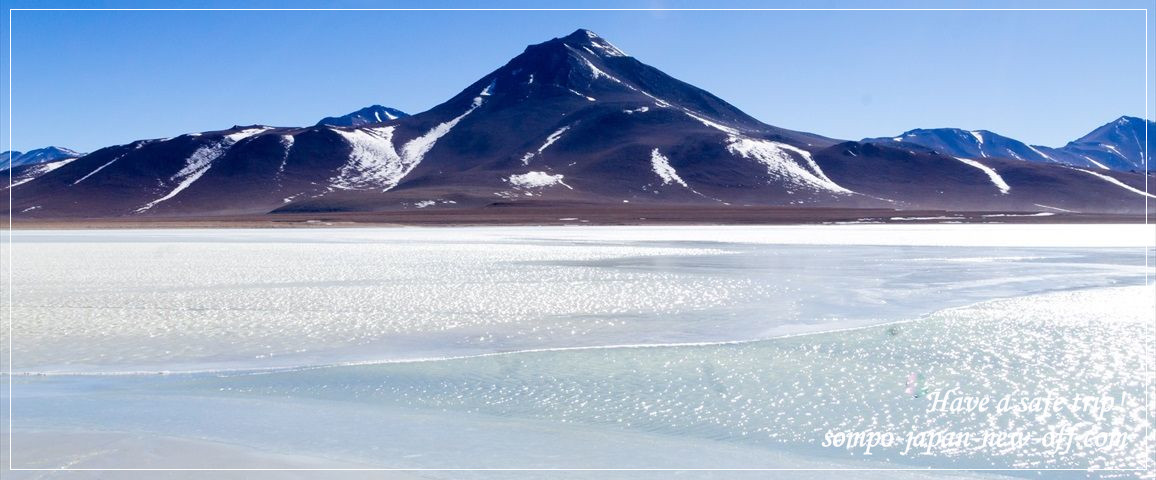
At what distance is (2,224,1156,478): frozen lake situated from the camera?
816 centimetres

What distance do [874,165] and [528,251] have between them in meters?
152

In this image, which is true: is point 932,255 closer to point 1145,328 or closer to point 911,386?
point 1145,328

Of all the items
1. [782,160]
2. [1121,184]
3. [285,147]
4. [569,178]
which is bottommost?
[1121,184]

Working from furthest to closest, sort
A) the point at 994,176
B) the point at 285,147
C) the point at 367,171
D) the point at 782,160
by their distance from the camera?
the point at 285,147 → the point at 367,171 → the point at 782,160 → the point at 994,176

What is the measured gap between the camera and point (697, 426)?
8.97m

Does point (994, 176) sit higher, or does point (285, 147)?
point (285, 147)

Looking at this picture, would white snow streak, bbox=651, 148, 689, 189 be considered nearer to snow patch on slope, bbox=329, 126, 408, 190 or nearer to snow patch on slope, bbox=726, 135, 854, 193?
snow patch on slope, bbox=726, 135, 854, 193

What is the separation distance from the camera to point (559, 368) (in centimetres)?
1174

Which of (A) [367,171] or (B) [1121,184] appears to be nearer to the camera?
(B) [1121,184]

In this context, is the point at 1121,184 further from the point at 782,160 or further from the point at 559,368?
the point at 559,368

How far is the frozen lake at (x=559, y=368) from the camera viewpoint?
816 cm

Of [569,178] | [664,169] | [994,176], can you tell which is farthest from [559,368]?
[994,176]

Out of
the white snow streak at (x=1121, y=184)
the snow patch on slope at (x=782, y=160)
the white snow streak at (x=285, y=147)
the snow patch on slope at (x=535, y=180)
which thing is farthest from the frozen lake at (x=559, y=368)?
the white snow streak at (x=285, y=147)

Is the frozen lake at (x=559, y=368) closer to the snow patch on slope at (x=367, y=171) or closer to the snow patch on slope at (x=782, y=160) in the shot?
the snow patch on slope at (x=782, y=160)
